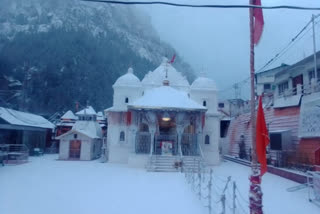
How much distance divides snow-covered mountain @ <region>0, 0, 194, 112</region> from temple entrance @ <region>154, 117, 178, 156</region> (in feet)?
137

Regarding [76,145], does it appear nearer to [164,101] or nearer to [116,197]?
[164,101]

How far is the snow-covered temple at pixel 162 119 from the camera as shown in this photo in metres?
17.4

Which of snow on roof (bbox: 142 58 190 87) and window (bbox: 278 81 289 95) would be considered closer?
window (bbox: 278 81 289 95)

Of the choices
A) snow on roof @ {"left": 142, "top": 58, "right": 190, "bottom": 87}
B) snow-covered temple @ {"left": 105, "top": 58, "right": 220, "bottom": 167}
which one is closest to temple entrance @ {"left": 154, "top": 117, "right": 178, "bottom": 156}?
snow-covered temple @ {"left": 105, "top": 58, "right": 220, "bottom": 167}

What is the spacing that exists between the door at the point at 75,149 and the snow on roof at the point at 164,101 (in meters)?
8.00

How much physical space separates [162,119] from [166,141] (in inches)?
103

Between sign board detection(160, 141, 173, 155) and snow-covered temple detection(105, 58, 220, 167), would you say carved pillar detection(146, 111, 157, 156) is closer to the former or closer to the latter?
snow-covered temple detection(105, 58, 220, 167)

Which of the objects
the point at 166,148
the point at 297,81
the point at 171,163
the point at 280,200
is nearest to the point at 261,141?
the point at 280,200

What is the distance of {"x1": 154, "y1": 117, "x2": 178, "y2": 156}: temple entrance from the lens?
17359 millimetres

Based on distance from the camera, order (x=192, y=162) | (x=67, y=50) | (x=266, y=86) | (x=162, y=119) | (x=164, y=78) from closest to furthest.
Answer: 1. (x=192, y=162)
2. (x=162, y=119)
3. (x=164, y=78)
4. (x=266, y=86)
5. (x=67, y=50)

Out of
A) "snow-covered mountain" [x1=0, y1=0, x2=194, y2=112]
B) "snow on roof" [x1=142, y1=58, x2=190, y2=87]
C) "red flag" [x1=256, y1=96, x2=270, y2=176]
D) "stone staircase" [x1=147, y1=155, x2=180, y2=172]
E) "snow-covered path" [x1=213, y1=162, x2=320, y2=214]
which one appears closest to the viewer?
"red flag" [x1=256, y1=96, x2=270, y2=176]

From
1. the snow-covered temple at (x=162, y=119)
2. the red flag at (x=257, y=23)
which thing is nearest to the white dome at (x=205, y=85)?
the snow-covered temple at (x=162, y=119)

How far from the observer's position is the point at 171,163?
16.0m

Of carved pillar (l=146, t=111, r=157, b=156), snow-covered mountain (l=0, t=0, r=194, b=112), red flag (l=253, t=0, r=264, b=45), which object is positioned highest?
snow-covered mountain (l=0, t=0, r=194, b=112)
